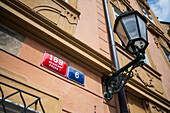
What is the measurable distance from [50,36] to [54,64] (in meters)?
0.48

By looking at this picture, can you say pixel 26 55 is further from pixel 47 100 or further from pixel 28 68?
pixel 47 100

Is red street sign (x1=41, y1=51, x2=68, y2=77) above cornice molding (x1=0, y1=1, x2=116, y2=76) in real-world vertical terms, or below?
below

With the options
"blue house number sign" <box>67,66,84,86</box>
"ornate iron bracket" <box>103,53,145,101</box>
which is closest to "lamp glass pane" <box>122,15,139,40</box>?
"ornate iron bracket" <box>103,53,145,101</box>

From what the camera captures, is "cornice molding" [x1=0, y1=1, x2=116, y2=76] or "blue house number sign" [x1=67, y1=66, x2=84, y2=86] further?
"blue house number sign" [x1=67, y1=66, x2=84, y2=86]

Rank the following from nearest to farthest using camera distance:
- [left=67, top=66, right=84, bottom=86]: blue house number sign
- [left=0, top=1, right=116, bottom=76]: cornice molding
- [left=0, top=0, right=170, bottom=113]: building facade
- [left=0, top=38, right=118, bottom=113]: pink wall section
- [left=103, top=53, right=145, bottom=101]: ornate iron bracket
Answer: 1. [left=0, top=0, right=170, bottom=113]: building facade
2. [left=0, top=38, right=118, bottom=113]: pink wall section
3. [left=0, top=1, right=116, bottom=76]: cornice molding
4. [left=67, top=66, right=84, bottom=86]: blue house number sign
5. [left=103, top=53, right=145, bottom=101]: ornate iron bracket

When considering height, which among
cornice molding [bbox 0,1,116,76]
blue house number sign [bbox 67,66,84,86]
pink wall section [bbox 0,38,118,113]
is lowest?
pink wall section [bbox 0,38,118,113]

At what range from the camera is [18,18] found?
7.50 feet

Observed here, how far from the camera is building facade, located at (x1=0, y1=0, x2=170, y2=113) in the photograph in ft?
6.18

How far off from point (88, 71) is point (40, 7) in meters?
1.53

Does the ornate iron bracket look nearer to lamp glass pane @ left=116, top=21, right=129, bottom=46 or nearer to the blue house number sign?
lamp glass pane @ left=116, top=21, right=129, bottom=46

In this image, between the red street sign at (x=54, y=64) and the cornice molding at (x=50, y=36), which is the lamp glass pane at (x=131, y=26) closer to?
the cornice molding at (x=50, y=36)

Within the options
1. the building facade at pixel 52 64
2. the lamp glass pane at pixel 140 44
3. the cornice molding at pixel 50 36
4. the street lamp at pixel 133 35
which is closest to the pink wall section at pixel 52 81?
the building facade at pixel 52 64

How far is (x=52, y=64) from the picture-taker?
7.82 ft

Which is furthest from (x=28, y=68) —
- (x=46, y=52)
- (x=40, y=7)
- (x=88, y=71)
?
(x=40, y=7)
